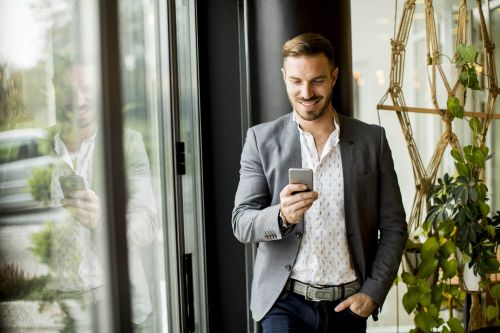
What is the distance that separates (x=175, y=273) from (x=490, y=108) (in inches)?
78.6

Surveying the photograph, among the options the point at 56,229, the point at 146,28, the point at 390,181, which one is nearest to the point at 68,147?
the point at 56,229

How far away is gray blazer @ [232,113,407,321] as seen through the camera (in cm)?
233

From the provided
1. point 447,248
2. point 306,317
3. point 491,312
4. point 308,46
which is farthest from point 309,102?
point 491,312

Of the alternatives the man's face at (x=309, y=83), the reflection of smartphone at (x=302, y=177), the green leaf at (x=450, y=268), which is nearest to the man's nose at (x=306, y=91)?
the man's face at (x=309, y=83)

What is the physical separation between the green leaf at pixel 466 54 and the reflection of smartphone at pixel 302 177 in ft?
4.83

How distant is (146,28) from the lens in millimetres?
2496

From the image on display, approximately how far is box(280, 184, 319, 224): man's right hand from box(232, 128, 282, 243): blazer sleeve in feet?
0.21

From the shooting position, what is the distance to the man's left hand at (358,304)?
90.3 inches

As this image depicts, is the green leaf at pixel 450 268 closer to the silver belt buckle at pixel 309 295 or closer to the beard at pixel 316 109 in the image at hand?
the silver belt buckle at pixel 309 295

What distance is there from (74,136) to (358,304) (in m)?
1.21

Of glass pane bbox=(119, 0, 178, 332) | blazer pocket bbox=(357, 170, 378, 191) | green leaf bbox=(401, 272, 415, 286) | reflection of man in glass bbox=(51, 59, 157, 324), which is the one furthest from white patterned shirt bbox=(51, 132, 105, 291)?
green leaf bbox=(401, 272, 415, 286)

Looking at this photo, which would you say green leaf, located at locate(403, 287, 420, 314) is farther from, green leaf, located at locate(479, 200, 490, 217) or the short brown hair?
the short brown hair

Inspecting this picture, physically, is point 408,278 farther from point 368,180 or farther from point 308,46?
point 308,46

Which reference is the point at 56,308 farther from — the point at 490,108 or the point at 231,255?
the point at 490,108
